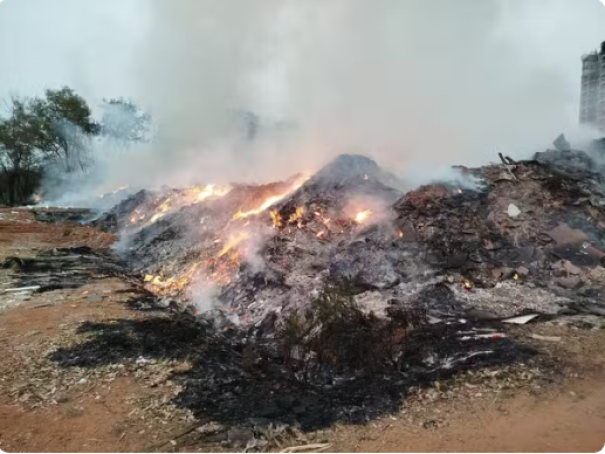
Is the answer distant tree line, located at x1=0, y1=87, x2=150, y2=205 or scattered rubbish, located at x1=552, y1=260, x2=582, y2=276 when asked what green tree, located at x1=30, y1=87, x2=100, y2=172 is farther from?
scattered rubbish, located at x1=552, y1=260, x2=582, y2=276

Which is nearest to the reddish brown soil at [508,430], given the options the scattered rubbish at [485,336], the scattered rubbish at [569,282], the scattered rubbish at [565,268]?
the scattered rubbish at [485,336]

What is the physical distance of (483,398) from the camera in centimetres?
477

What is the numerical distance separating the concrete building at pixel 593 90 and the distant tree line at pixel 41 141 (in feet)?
122

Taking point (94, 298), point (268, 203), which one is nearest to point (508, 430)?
point (94, 298)

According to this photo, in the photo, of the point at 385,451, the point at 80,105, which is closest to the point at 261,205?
the point at 385,451

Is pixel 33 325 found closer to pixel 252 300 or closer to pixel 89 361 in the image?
pixel 89 361

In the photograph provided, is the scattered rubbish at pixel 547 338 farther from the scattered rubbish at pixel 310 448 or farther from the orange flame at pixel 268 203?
the orange flame at pixel 268 203

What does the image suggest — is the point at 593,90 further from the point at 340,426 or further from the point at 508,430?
the point at 340,426

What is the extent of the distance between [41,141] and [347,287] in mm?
36164

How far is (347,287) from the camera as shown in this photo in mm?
7922

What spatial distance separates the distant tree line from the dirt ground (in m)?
34.3

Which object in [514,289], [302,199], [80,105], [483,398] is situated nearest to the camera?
[483,398]

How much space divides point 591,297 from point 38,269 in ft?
44.6

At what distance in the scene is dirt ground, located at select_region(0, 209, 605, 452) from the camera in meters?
4.08
